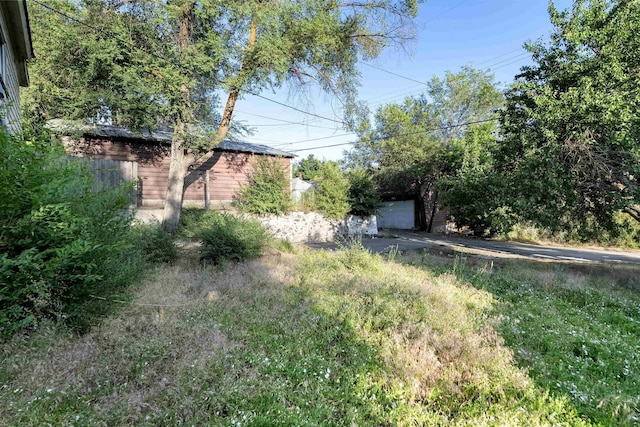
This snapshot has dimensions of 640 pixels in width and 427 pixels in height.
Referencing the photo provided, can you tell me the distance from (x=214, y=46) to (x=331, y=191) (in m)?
7.25

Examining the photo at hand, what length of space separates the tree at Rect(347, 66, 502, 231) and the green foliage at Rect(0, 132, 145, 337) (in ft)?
57.2

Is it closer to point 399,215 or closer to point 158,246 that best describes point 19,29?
point 158,246

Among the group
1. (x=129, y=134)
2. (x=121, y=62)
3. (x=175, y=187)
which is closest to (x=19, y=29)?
(x=121, y=62)

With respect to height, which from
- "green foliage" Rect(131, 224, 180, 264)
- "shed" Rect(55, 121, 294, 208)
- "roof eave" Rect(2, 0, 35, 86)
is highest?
"roof eave" Rect(2, 0, 35, 86)

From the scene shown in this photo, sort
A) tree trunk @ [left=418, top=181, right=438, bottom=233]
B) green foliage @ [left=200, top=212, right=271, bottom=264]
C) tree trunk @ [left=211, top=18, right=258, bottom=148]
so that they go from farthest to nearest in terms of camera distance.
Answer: tree trunk @ [left=418, top=181, right=438, bottom=233], tree trunk @ [left=211, top=18, right=258, bottom=148], green foliage @ [left=200, top=212, right=271, bottom=264]

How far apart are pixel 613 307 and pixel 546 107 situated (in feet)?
14.1

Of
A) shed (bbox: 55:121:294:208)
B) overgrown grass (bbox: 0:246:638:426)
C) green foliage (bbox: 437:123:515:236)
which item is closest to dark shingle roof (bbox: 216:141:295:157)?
shed (bbox: 55:121:294:208)

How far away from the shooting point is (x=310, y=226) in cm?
1400

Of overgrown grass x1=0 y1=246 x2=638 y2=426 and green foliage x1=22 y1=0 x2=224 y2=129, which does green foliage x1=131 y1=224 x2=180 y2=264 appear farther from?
green foliage x1=22 y1=0 x2=224 y2=129

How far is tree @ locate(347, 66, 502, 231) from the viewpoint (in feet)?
61.5

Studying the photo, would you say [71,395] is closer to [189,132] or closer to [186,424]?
[186,424]

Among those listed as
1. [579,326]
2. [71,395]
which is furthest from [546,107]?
[71,395]

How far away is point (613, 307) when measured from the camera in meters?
5.10

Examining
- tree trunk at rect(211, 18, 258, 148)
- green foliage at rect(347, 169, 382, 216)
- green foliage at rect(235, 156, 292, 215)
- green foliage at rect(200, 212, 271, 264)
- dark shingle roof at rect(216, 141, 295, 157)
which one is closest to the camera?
green foliage at rect(200, 212, 271, 264)
